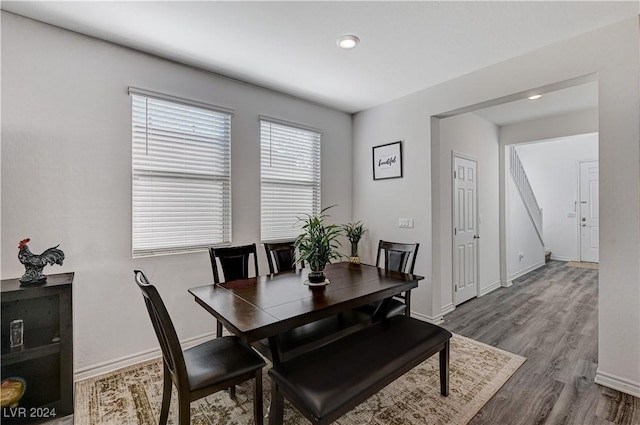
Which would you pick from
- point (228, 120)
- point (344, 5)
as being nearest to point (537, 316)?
point (344, 5)

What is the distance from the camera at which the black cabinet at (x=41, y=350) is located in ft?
6.12

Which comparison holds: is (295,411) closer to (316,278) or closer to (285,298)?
(285,298)

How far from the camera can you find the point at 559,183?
7023mm

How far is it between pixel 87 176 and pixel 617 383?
439 centimetres

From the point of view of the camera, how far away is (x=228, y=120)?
3.11m

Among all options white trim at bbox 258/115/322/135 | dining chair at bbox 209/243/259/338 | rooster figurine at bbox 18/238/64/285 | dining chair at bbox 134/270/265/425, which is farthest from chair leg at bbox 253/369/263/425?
white trim at bbox 258/115/322/135

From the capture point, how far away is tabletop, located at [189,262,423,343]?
1.61 metres

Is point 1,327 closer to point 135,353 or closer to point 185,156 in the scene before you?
point 135,353

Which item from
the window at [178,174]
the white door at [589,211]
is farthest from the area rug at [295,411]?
the white door at [589,211]

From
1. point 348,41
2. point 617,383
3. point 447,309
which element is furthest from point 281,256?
point 617,383

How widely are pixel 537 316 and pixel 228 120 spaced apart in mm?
4357

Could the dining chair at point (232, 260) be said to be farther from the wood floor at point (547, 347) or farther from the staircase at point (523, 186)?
the staircase at point (523, 186)

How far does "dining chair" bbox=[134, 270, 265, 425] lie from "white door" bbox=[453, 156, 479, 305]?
3140 millimetres

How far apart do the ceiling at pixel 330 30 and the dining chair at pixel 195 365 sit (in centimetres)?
187
